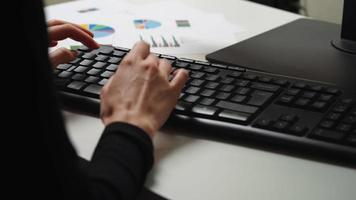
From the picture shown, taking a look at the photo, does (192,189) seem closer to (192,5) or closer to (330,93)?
(330,93)

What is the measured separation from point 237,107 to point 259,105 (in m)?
0.03

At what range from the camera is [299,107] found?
2.34ft

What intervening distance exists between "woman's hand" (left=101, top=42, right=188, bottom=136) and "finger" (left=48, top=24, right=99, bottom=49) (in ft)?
0.65

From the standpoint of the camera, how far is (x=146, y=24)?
→ 1237 mm

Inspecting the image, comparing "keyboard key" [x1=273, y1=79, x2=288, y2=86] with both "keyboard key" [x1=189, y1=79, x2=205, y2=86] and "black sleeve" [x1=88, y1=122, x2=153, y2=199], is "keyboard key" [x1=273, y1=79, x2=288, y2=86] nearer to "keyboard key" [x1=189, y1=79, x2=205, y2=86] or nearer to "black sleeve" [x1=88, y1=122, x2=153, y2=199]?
"keyboard key" [x1=189, y1=79, x2=205, y2=86]

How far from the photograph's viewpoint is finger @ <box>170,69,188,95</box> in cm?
75

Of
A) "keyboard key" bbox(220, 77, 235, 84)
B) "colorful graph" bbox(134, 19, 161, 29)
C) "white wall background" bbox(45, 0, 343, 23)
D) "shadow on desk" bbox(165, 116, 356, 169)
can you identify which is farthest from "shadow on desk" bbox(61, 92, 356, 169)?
"white wall background" bbox(45, 0, 343, 23)

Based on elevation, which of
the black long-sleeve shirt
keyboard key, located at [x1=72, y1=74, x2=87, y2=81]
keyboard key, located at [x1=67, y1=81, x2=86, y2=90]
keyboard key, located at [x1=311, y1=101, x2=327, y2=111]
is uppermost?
the black long-sleeve shirt

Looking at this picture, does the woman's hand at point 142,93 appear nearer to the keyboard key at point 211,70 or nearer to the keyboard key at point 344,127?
the keyboard key at point 211,70

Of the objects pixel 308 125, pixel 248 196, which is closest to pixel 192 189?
pixel 248 196

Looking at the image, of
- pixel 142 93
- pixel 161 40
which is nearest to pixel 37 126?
pixel 142 93

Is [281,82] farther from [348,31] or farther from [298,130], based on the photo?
[348,31]

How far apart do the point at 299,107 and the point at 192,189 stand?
0.20 m

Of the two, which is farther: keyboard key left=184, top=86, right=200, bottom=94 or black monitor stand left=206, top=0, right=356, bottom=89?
black monitor stand left=206, top=0, right=356, bottom=89
